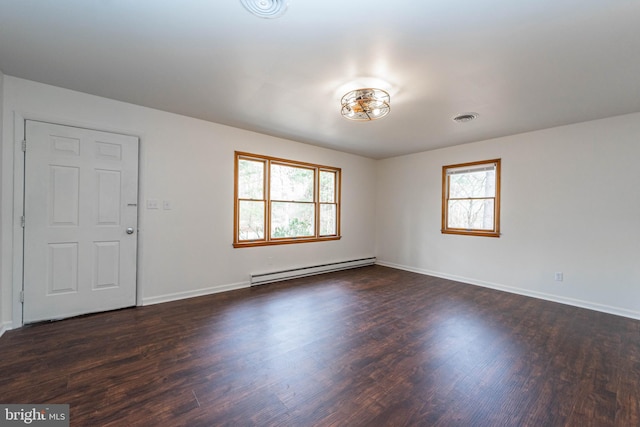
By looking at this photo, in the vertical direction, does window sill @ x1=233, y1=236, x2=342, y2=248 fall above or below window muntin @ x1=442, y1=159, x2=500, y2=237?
below

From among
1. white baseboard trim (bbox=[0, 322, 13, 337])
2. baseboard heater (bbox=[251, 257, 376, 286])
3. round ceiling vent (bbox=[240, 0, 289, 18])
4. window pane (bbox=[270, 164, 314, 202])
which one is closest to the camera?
round ceiling vent (bbox=[240, 0, 289, 18])

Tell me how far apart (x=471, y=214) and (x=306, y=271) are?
10.3 ft

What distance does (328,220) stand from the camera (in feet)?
18.2

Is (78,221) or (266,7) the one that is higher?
(266,7)

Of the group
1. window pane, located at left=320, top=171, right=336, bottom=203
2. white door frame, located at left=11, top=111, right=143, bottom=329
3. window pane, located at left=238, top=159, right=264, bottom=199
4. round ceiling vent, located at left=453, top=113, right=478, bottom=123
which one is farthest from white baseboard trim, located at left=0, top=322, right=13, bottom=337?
round ceiling vent, located at left=453, top=113, right=478, bottom=123

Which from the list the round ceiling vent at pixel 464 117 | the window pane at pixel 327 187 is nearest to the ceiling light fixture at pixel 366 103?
the round ceiling vent at pixel 464 117

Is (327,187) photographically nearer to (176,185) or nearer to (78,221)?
(176,185)

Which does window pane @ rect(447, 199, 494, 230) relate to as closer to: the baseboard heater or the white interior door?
the baseboard heater

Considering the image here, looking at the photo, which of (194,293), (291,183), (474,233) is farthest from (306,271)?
(474,233)

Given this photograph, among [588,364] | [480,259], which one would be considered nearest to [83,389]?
[588,364]

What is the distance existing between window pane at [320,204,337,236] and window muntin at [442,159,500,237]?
2132mm

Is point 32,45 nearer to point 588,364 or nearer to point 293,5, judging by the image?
point 293,5

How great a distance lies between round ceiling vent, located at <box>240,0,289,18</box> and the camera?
1635 mm

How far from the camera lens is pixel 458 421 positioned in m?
1.58
